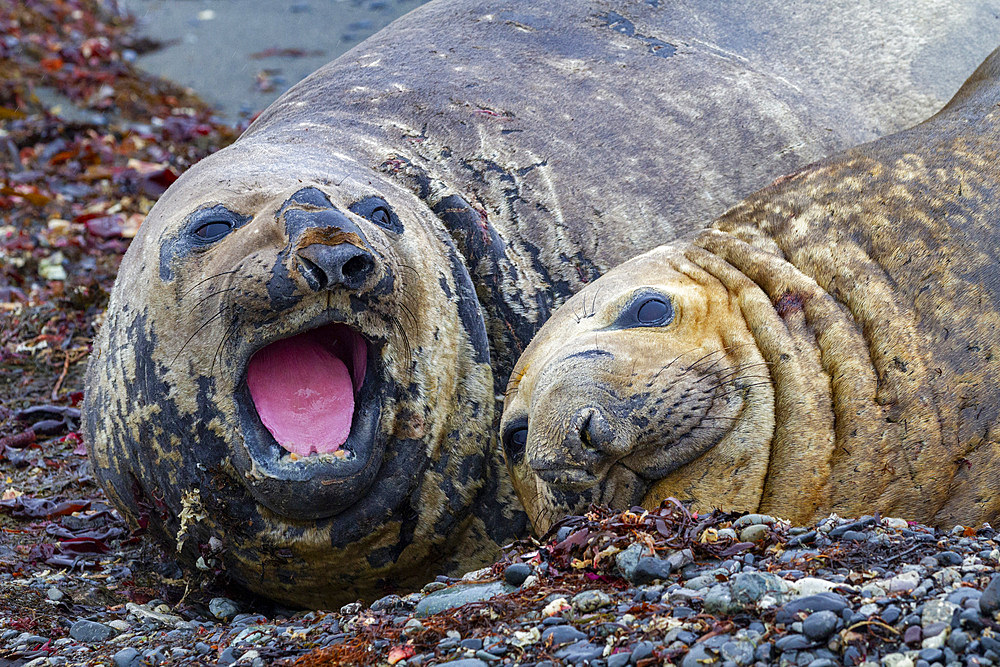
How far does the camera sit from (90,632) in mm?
3635

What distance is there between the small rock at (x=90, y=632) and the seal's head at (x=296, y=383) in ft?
1.24

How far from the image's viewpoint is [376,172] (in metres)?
4.26

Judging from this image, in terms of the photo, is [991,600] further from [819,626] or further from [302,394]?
[302,394]

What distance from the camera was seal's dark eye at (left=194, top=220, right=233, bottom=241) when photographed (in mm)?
3699

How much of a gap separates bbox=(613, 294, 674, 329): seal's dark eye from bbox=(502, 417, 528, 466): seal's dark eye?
1.26 ft

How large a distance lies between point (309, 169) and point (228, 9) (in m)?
9.14

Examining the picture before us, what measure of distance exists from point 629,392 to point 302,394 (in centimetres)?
109

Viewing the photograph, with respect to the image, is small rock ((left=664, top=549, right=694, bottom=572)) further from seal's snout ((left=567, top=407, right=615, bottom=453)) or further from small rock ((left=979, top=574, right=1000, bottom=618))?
small rock ((left=979, top=574, right=1000, bottom=618))

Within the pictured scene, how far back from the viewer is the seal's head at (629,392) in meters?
3.09

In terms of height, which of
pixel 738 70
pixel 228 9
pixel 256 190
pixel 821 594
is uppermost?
pixel 228 9

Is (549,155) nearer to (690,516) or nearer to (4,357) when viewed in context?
(690,516)

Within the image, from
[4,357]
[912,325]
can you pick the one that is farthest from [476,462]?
[4,357]

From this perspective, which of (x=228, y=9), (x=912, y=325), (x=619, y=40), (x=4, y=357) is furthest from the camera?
(x=228, y=9)

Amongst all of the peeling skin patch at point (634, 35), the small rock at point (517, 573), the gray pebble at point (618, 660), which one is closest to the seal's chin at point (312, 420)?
the small rock at point (517, 573)
